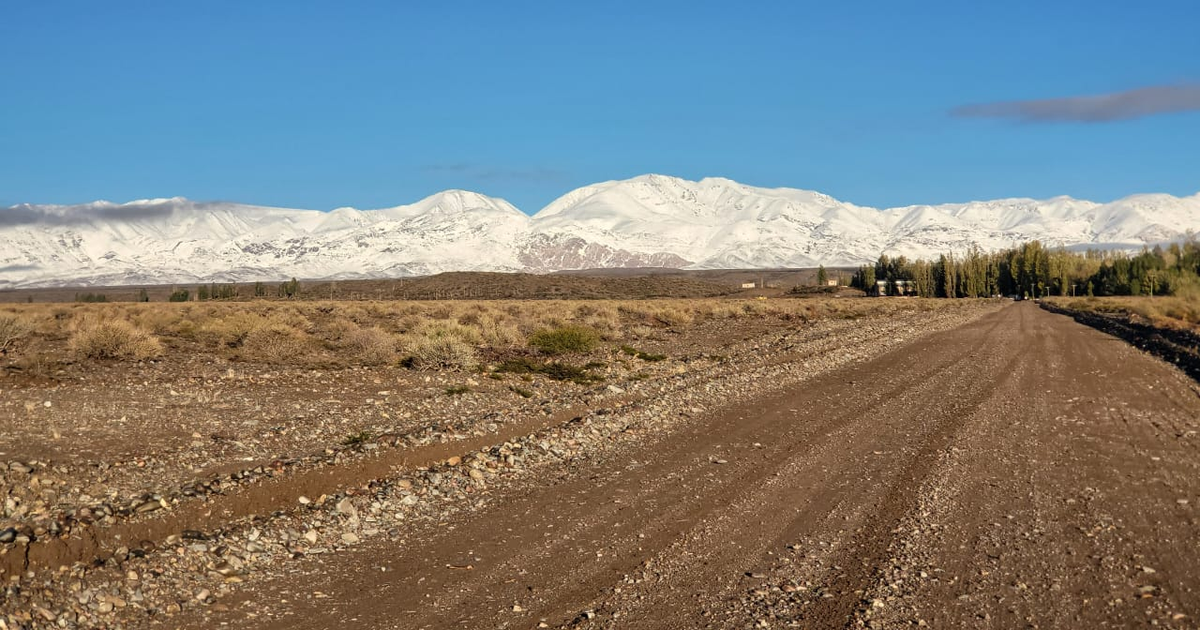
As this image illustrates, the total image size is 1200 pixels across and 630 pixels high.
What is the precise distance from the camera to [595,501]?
9.84 metres

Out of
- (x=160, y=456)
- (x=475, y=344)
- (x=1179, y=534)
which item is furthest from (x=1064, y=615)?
(x=475, y=344)

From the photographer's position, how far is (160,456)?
1175cm

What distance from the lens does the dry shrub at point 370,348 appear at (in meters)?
23.9

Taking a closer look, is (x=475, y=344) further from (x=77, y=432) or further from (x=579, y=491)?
(x=579, y=491)

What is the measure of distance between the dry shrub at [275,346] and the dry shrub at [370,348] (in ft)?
3.86

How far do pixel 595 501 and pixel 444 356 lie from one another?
13468mm

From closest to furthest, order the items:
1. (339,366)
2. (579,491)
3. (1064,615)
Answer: (1064,615) → (579,491) → (339,366)

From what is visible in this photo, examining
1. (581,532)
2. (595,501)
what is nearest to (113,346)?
(595,501)

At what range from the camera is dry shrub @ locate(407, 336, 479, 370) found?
22594 millimetres

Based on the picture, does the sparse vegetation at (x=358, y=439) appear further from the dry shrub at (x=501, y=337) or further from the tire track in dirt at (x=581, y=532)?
the dry shrub at (x=501, y=337)

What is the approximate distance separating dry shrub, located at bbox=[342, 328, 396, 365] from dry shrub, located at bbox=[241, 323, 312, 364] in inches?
46.3

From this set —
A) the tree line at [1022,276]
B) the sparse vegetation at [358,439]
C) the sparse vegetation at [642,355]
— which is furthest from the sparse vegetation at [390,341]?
the tree line at [1022,276]

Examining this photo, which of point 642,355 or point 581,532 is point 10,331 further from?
point 581,532

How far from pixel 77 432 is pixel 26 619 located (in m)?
7.55
